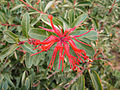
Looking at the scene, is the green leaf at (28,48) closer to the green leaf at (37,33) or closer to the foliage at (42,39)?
the foliage at (42,39)

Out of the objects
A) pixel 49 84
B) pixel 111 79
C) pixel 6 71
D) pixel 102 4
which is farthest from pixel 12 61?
pixel 111 79

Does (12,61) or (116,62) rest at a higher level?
(12,61)

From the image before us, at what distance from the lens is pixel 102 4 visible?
1780 millimetres

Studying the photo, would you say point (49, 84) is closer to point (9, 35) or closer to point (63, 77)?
point (63, 77)

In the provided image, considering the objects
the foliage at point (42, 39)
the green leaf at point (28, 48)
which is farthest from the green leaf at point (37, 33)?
the green leaf at point (28, 48)

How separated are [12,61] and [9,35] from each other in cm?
83

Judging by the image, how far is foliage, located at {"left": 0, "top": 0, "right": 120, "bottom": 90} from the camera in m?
1.03

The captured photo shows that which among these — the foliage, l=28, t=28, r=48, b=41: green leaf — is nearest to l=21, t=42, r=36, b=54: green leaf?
the foliage

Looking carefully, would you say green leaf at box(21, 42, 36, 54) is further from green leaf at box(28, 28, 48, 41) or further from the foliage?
green leaf at box(28, 28, 48, 41)

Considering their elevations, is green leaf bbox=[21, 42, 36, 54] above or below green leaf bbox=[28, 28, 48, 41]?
below

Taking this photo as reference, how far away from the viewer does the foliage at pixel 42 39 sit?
103 cm

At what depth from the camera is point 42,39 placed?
98 cm

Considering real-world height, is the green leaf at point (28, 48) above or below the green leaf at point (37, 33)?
below

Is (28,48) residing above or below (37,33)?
below
